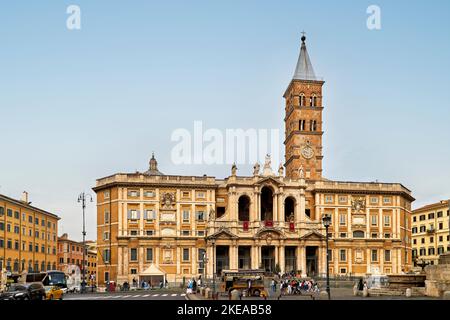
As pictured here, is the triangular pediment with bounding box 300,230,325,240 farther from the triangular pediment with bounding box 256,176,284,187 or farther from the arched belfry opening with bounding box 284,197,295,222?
the triangular pediment with bounding box 256,176,284,187

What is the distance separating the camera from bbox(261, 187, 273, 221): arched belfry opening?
96.9 m

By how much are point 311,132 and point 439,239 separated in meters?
32.9

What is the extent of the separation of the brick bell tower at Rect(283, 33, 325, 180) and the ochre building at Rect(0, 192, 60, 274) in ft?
139

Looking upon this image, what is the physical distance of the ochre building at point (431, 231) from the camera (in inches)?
4528

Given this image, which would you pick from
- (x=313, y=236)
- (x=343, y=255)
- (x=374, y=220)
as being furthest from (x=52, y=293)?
(x=374, y=220)

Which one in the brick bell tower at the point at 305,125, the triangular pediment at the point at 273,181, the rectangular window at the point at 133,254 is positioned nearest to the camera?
the rectangular window at the point at 133,254

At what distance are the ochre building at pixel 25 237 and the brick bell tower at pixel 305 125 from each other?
4229cm

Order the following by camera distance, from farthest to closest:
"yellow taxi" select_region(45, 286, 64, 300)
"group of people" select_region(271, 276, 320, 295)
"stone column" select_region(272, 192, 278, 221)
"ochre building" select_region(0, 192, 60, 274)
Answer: "stone column" select_region(272, 192, 278, 221) → "ochre building" select_region(0, 192, 60, 274) → "group of people" select_region(271, 276, 320, 295) → "yellow taxi" select_region(45, 286, 64, 300)

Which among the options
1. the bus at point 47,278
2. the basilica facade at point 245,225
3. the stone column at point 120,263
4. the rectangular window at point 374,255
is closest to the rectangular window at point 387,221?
the basilica facade at point 245,225

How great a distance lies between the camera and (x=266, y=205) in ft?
320

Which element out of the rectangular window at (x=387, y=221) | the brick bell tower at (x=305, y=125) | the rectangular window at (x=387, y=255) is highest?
the brick bell tower at (x=305, y=125)

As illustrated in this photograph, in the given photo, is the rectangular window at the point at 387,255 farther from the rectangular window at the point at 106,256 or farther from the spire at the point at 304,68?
the rectangular window at the point at 106,256

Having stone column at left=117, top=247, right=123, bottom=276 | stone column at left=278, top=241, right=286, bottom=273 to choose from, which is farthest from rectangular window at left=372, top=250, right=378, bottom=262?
stone column at left=117, top=247, right=123, bottom=276
